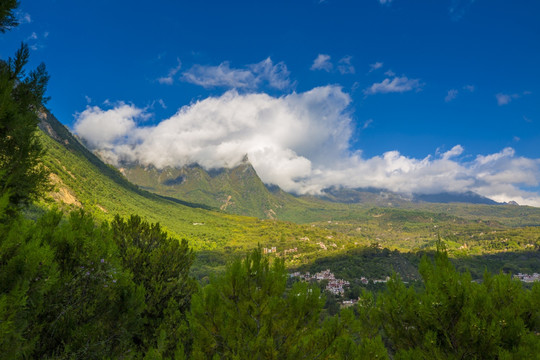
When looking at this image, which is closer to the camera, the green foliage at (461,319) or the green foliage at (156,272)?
the green foliage at (461,319)

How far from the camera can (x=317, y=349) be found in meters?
4.20

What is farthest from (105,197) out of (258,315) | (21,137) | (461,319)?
(461,319)

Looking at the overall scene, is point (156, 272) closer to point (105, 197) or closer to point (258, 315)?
point (258, 315)

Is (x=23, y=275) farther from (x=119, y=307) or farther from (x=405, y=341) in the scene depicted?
(x=405, y=341)

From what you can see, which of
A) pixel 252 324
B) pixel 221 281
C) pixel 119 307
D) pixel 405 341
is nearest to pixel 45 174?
pixel 119 307

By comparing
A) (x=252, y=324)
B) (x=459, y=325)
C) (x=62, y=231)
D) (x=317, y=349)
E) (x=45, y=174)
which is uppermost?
(x=45, y=174)

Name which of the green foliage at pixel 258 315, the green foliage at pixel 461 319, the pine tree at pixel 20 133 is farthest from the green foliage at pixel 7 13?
the green foliage at pixel 461 319

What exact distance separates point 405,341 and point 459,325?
3.90ft

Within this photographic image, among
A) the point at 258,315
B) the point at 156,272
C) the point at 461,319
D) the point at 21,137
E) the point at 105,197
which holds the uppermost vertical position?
the point at 21,137

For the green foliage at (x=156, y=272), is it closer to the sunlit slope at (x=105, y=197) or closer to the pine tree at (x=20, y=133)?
the pine tree at (x=20, y=133)

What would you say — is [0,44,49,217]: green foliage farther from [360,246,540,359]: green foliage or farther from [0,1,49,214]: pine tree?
[360,246,540,359]: green foliage

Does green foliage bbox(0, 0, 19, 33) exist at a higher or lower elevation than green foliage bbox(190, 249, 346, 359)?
higher

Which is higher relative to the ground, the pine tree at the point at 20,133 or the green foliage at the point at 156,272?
the pine tree at the point at 20,133

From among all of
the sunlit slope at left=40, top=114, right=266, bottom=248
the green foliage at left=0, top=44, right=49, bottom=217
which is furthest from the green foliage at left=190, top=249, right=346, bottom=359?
the sunlit slope at left=40, top=114, right=266, bottom=248
